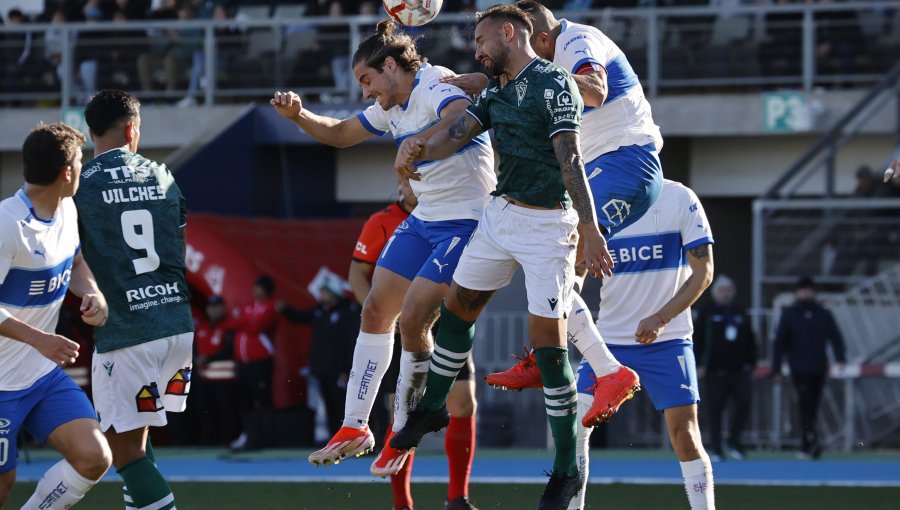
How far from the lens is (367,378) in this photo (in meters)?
8.34

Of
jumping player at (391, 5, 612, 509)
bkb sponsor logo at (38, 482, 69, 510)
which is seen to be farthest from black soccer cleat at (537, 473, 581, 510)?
bkb sponsor logo at (38, 482, 69, 510)

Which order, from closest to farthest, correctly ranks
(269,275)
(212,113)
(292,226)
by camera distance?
1. (269,275)
2. (292,226)
3. (212,113)

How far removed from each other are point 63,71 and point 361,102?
4515mm

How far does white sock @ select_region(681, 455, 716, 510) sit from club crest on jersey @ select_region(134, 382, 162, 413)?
9.29 feet

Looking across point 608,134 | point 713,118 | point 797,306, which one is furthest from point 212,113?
point 608,134

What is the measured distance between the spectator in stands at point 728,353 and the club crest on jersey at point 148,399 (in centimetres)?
950

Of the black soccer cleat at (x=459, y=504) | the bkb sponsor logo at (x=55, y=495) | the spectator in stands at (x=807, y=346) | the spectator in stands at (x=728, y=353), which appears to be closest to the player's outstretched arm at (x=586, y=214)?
the black soccer cleat at (x=459, y=504)

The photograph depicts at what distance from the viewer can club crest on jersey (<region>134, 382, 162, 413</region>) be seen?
732 cm

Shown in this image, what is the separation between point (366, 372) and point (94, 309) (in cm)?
182

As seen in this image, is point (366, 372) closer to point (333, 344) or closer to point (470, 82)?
point (470, 82)

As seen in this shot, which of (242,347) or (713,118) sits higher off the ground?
(713,118)

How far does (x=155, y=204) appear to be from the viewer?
24.6 ft

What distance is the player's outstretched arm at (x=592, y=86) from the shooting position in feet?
24.1

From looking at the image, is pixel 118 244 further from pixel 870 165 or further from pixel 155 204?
pixel 870 165
